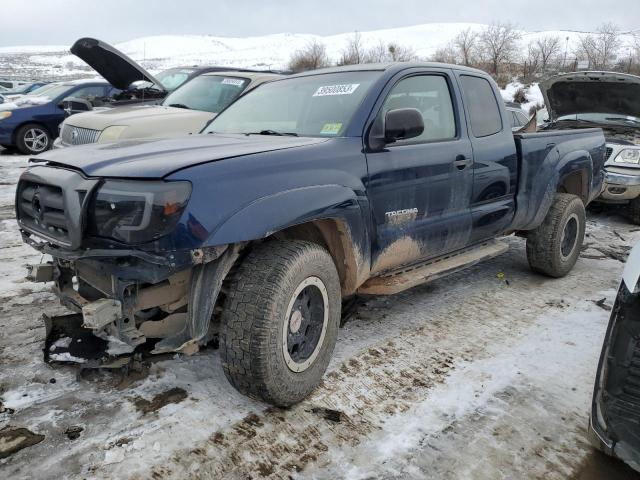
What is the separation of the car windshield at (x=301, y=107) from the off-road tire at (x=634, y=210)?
19.8 ft

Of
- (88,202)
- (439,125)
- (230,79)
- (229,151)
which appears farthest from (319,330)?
(230,79)

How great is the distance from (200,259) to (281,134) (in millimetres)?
1322

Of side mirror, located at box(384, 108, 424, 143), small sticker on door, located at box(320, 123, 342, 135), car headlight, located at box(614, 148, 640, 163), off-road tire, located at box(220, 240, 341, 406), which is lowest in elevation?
off-road tire, located at box(220, 240, 341, 406)

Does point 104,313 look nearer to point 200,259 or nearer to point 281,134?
point 200,259

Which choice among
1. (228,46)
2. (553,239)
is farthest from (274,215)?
(228,46)

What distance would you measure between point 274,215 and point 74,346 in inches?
65.8

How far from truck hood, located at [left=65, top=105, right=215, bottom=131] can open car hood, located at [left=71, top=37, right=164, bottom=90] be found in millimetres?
1637

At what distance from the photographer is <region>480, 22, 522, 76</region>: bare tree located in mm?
31692

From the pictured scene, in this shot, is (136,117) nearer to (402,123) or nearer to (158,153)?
(158,153)

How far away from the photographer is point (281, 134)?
339 centimetres

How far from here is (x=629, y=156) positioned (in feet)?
24.7

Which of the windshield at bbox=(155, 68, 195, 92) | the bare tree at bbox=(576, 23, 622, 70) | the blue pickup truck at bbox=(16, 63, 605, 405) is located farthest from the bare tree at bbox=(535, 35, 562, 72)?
the blue pickup truck at bbox=(16, 63, 605, 405)

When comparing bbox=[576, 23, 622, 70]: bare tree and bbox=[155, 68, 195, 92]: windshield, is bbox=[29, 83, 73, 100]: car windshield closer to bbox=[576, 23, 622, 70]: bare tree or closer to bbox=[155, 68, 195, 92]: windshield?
bbox=[155, 68, 195, 92]: windshield

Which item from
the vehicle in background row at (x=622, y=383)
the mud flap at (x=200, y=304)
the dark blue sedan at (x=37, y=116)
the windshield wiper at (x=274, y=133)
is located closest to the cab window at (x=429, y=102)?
the windshield wiper at (x=274, y=133)
